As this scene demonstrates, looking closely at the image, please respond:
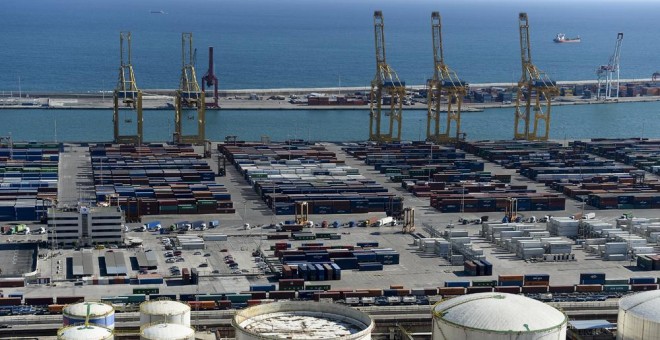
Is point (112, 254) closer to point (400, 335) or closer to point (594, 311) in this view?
point (400, 335)

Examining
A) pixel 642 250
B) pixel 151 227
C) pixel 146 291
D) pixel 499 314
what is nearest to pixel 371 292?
pixel 146 291

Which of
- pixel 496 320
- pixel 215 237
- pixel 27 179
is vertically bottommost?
pixel 215 237

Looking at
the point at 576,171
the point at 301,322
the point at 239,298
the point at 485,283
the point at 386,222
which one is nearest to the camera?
the point at 301,322

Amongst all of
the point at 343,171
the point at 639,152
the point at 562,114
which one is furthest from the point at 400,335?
the point at 562,114

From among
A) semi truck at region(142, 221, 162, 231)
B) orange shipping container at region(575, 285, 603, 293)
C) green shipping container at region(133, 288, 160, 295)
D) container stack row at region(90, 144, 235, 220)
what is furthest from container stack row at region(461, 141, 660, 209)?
green shipping container at region(133, 288, 160, 295)

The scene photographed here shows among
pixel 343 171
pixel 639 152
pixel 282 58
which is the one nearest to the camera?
pixel 343 171

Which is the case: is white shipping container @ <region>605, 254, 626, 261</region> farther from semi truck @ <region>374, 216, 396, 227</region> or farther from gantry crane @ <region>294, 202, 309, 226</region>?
gantry crane @ <region>294, 202, 309, 226</region>

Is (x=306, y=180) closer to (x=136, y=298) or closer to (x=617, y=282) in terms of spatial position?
(x=617, y=282)
